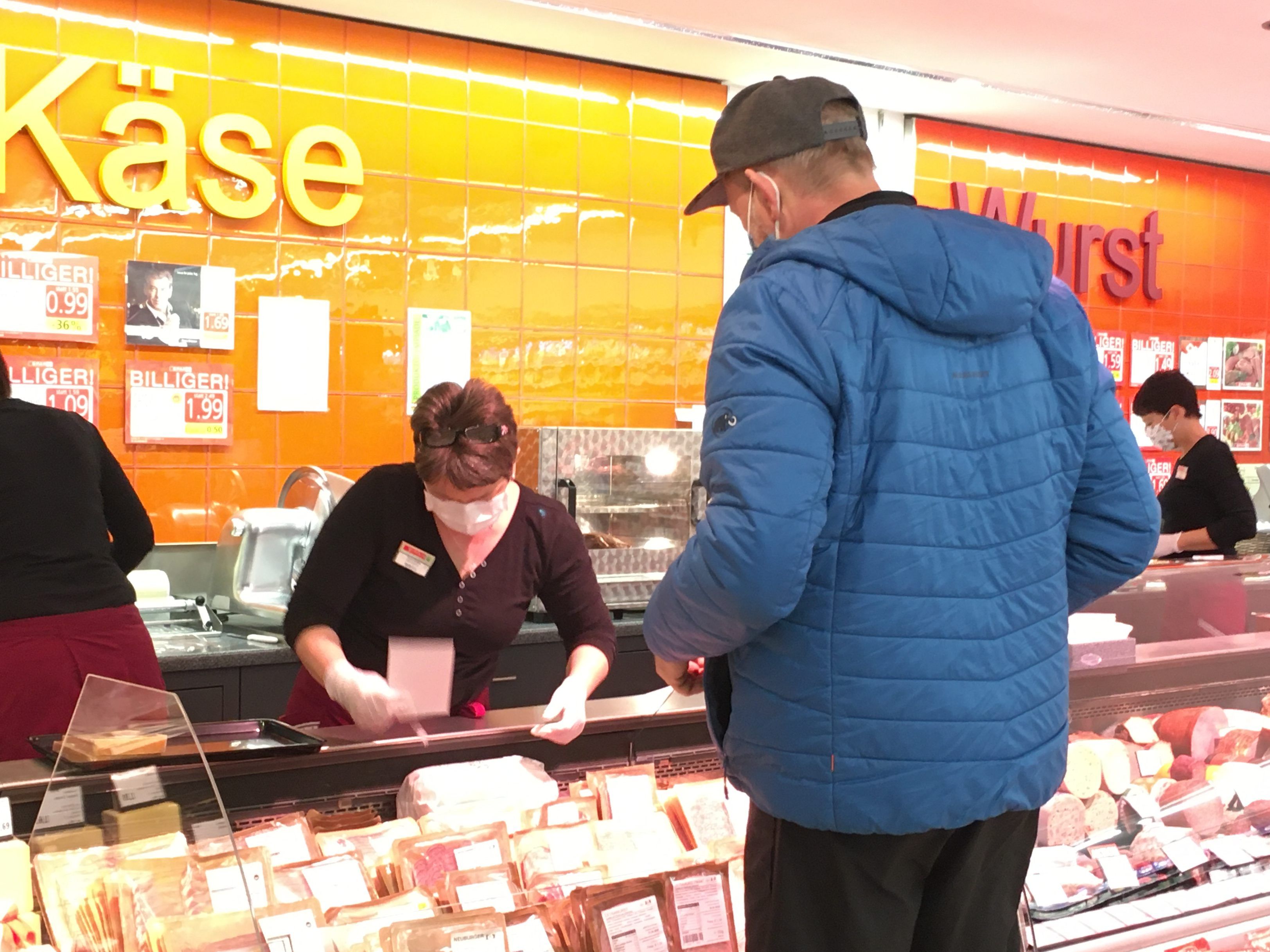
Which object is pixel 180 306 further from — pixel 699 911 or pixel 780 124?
pixel 780 124

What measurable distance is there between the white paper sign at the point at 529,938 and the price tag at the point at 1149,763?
1.46 m

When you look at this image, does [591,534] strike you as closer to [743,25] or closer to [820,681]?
[743,25]

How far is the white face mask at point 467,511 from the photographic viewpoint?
252 cm

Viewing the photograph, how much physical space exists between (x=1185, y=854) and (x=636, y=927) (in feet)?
4.07

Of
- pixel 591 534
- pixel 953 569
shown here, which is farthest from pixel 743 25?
pixel 953 569

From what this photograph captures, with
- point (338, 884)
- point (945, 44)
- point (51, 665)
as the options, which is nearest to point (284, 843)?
point (338, 884)

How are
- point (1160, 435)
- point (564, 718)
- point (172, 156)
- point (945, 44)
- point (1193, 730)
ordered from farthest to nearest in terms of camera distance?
point (1160, 435) < point (945, 44) < point (172, 156) < point (1193, 730) < point (564, 718)

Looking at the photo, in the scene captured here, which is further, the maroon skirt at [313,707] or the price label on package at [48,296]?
the price label on package at [48,296]

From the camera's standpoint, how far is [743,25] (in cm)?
483

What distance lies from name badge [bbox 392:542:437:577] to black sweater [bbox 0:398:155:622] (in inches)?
35.6

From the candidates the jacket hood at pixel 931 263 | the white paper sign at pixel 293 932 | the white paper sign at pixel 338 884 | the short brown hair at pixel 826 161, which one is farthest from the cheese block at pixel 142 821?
the short brown hair at pixel 826 161

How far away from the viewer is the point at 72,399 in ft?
14.3

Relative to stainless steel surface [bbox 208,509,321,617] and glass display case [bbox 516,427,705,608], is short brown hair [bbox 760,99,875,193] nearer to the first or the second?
stainless steel surface [bbox 208,509,321,617]

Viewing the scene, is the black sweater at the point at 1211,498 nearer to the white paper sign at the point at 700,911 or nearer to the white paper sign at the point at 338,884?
the white paper sign at the point at 700,911
